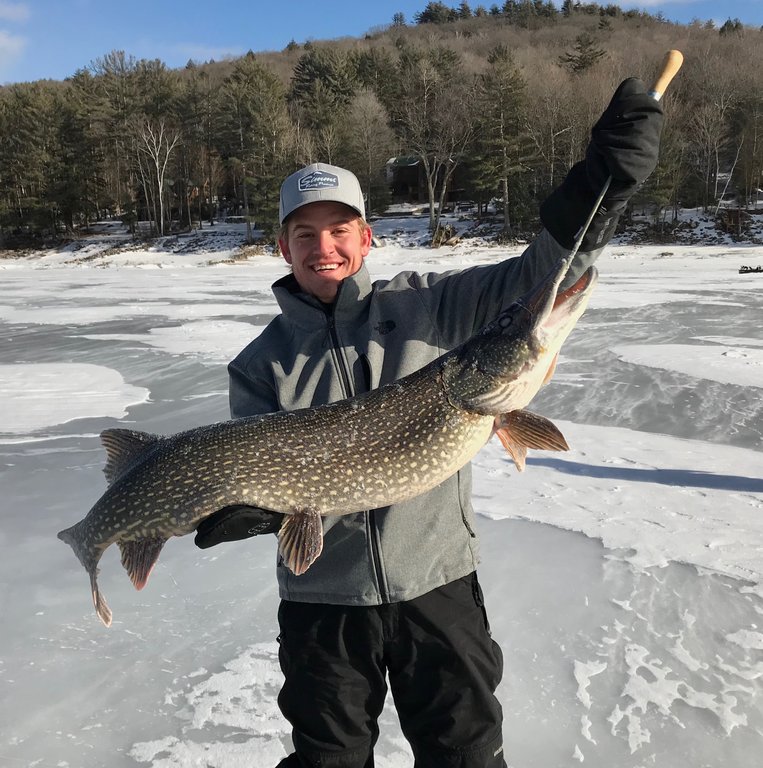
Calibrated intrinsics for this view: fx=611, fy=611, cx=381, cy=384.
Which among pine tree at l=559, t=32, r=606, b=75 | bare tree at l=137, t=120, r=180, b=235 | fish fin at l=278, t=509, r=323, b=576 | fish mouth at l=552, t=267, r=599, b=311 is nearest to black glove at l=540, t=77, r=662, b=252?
fish mouth at l=552, t=267, r=599, b=311

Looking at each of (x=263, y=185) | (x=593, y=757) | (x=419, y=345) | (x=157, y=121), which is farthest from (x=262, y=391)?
(x=157, y=121)

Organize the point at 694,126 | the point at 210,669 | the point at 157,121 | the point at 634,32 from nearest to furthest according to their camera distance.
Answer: the point at 210,669, the point at 694,126, the point at 157,121, the point at 634,32

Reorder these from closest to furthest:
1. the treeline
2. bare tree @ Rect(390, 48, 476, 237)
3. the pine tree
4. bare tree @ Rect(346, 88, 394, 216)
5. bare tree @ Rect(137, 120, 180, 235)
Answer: the treeline < bare tree @ Rect(390, 48, 476, 237) < bare tree @ Rect(346, 88, 394, 216) < bare tree @ Rect(137, 120, 180, 235) < the pine tree

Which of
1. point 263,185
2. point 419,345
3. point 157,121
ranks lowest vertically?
point 419,345

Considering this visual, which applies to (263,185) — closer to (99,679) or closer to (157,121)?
(157,121)

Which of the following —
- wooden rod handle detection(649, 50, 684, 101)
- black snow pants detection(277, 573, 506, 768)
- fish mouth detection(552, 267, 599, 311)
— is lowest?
black snow pants detection(277, 573, 506, 768)

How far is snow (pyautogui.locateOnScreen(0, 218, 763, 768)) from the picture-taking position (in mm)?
2324

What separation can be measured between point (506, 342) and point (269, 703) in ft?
5.84

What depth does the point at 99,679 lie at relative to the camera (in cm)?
265

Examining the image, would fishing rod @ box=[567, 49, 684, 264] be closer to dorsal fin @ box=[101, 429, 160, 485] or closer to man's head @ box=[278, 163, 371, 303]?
man's head @ box=[278, 163, 371, 303]

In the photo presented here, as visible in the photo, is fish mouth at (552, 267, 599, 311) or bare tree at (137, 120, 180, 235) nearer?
fish mouth at (552, 267, 599, 311)

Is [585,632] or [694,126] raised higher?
[694,126]

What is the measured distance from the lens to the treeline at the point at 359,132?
33.8 metres

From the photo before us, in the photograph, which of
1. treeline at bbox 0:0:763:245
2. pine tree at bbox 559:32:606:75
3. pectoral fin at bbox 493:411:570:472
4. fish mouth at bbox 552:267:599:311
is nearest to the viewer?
fish mouth at bbox 552:267:599:311
